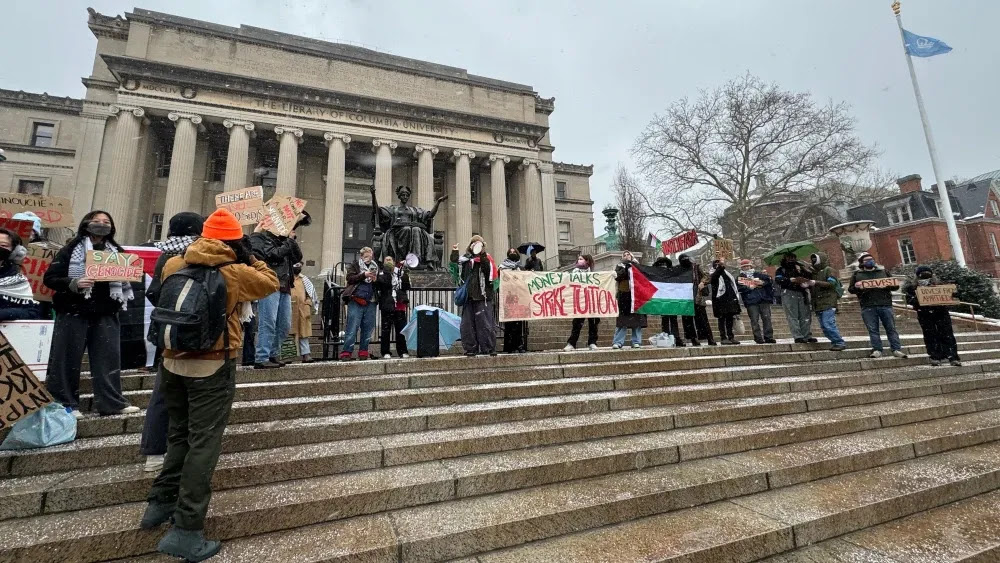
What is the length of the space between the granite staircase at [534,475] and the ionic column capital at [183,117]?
2425 cm

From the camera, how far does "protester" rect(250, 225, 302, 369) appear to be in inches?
211

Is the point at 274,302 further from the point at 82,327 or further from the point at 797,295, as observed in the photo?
the point at 797,295

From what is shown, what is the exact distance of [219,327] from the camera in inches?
99.9

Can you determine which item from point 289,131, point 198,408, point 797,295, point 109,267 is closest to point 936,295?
point 797,295

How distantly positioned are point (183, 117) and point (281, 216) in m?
24.0

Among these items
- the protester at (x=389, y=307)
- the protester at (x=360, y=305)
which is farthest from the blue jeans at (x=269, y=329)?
the protester at (x=389, y=307)

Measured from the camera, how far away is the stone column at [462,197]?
1085 inches

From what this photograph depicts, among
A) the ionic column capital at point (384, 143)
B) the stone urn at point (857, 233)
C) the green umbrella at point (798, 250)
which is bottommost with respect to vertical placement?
the green umbrella at point (798, 250)

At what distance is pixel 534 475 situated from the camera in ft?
10.8

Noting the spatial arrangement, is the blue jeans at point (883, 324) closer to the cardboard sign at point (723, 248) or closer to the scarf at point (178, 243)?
the cardboard sign at point (723, 248)

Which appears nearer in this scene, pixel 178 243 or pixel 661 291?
pixel 178 243

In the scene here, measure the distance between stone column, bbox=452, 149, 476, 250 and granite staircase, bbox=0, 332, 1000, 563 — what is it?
2240 cm

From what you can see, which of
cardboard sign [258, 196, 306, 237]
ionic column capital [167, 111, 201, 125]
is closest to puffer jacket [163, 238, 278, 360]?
cardboard sign [258, 196, 306, 237]

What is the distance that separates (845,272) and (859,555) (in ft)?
92.7
